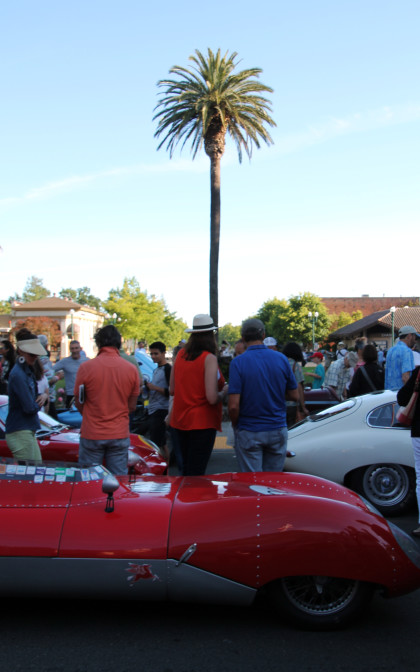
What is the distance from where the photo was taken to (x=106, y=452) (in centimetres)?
498

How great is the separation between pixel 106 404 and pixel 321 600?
7.29 feet

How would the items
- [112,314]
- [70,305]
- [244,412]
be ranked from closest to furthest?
1. [244,412]
2. [112,314]
3. [70,305]

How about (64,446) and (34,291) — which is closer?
(64,446)

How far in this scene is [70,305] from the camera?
313 feet

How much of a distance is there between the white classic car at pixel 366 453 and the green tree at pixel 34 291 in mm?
142055

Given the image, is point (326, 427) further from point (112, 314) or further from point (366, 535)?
point (112, 314)

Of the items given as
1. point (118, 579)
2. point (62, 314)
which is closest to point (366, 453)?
point (118, 579)

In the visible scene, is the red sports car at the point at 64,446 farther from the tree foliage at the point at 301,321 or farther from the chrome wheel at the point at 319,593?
the tree foliage at the point at 301,321

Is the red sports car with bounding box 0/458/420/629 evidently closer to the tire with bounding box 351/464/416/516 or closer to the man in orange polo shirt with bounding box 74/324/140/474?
the man in orange polo shirt with bounding box 74/324/140/474

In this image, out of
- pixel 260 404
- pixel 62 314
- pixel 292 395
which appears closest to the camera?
pixel 260 404

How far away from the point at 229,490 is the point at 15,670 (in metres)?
1.49

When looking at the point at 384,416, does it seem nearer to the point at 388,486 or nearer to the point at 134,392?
the point at 388,486

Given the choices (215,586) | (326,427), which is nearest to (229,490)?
(215,586)

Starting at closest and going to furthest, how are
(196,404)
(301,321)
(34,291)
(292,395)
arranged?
(292,395) → (196,404) → (301,321) → (34,291)
